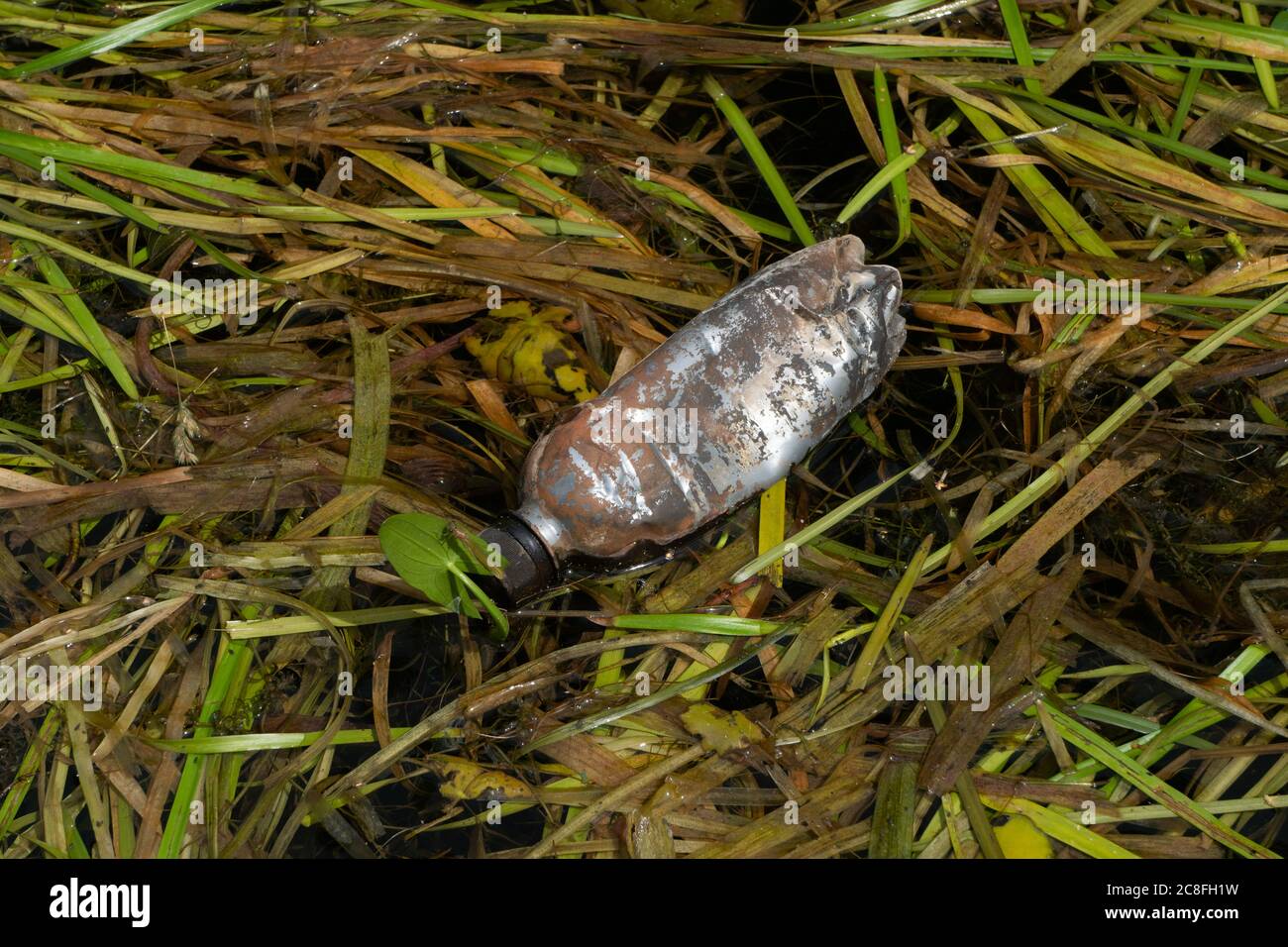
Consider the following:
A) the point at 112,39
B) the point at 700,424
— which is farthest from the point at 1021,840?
the point at 112,39

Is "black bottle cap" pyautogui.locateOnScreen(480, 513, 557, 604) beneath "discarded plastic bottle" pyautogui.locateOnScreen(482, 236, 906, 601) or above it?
beneath

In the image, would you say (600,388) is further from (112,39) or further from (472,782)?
(112,39)

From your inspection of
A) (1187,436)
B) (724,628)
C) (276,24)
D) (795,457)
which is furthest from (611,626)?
(276,24)

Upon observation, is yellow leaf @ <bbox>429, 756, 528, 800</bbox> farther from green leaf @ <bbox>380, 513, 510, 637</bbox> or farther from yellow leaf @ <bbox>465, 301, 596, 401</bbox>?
yellow leaf @ <bbox>465, 301, 596, 401</bbox>

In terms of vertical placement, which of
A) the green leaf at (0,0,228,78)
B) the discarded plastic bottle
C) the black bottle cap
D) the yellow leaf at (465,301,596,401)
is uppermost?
the green leaf at (0,0,228,78)

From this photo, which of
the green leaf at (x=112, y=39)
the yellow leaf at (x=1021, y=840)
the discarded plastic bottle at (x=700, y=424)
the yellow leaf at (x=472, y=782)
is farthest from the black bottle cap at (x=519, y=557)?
the green leaf at (x=112, y=39)

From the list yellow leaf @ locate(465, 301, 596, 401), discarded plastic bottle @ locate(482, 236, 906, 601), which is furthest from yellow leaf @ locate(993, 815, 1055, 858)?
yellow leaf @ locate(465, 301, 596, 401)

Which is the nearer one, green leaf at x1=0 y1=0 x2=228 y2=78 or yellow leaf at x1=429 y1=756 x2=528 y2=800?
yellow leaf at x1=429 y1=756 x2=528 y2=800
